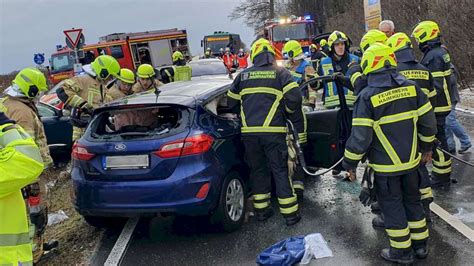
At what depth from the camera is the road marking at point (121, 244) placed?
4.61m

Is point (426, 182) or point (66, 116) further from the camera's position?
point (66, 116)

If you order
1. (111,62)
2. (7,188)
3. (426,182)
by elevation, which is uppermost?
(111,62)

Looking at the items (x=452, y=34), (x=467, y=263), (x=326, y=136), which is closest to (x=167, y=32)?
(x=452, y=34)

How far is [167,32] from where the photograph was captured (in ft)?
83.8

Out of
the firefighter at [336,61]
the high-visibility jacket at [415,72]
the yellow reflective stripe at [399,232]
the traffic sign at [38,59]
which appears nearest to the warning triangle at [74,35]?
the traffic sign at [38,59]

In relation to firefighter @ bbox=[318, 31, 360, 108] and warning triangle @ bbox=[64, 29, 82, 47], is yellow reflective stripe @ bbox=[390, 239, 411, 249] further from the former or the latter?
warning triangle @ bbox=[64, 29, 82, 47]

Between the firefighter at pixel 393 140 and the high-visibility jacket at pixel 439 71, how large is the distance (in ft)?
6.31

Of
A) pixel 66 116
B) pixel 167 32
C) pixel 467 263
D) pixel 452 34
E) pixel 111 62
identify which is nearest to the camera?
pixel 467 263

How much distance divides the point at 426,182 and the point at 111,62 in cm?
452

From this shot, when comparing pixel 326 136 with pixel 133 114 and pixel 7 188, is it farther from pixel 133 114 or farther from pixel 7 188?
pixel 7 188

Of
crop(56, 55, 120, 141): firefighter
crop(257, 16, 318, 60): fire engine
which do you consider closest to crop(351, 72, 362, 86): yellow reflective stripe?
crop(56, 55, 120, 141): firefighter

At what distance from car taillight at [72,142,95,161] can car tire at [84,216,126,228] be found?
29.7 inches

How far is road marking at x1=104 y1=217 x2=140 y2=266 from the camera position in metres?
4.61

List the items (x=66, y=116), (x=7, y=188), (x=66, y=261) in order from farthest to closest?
(x=66, y=116) < (x=66, y=261) < (x=7, y=188)
